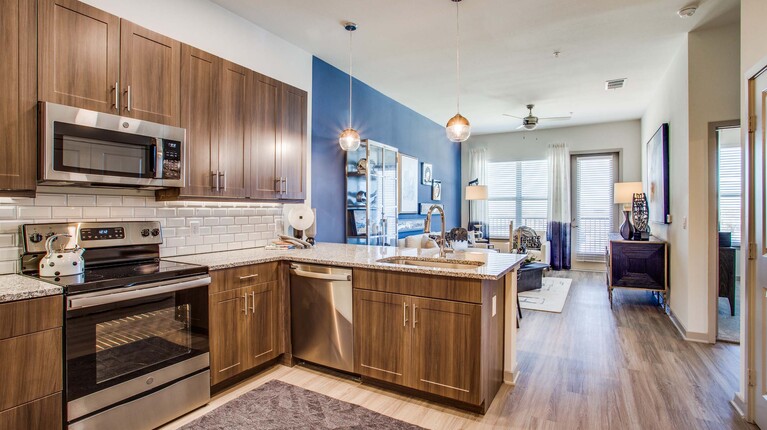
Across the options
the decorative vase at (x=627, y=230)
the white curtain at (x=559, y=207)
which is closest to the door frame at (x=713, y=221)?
the decorative vase at (x=627, y=230)

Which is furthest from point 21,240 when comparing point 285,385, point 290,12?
point 290,12

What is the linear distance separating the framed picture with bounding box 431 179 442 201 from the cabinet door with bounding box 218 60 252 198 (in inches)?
183

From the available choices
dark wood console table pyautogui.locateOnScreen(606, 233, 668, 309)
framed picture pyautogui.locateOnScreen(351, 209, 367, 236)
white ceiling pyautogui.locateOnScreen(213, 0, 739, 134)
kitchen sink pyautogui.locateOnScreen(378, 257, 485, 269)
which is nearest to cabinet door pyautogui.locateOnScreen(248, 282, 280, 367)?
kitchen sink pyautogui.locateOnScreen(378, 257, 485, 269)

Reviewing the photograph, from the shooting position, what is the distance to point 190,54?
107 inches

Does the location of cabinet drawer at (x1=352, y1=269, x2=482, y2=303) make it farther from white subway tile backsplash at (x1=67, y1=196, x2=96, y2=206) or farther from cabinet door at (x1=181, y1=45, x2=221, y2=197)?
white subway tile backsplash at (x1=67, y1=196, x2=96, y2=206)

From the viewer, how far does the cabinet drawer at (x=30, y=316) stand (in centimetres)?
162

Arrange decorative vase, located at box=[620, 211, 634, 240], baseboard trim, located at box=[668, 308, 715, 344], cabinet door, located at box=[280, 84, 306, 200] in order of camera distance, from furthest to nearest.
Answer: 1. decorative vase, located at box=[620, 211, 634, 240]
2. baseboard trim, located at box=[668, 308, 715, 344]
3. cabinet door, located at box=[280, 84, 306, 200]

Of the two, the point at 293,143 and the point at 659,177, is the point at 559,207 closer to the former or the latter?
the point at 659,177

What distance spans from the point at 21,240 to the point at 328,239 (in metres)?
2.65

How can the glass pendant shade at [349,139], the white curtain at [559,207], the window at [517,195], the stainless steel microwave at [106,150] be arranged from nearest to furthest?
the stainless steel microwave at [106,150]
the glass pendant shade at [349,139]
the white curtain at [559,207]
the window at [517,195]

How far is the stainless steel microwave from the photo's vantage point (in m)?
2.00

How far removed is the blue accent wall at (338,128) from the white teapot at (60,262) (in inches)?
91.0

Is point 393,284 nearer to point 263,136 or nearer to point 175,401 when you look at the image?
point 175,401

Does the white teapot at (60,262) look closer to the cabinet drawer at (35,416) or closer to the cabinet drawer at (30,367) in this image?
the cabinet drawer at (30,367)
